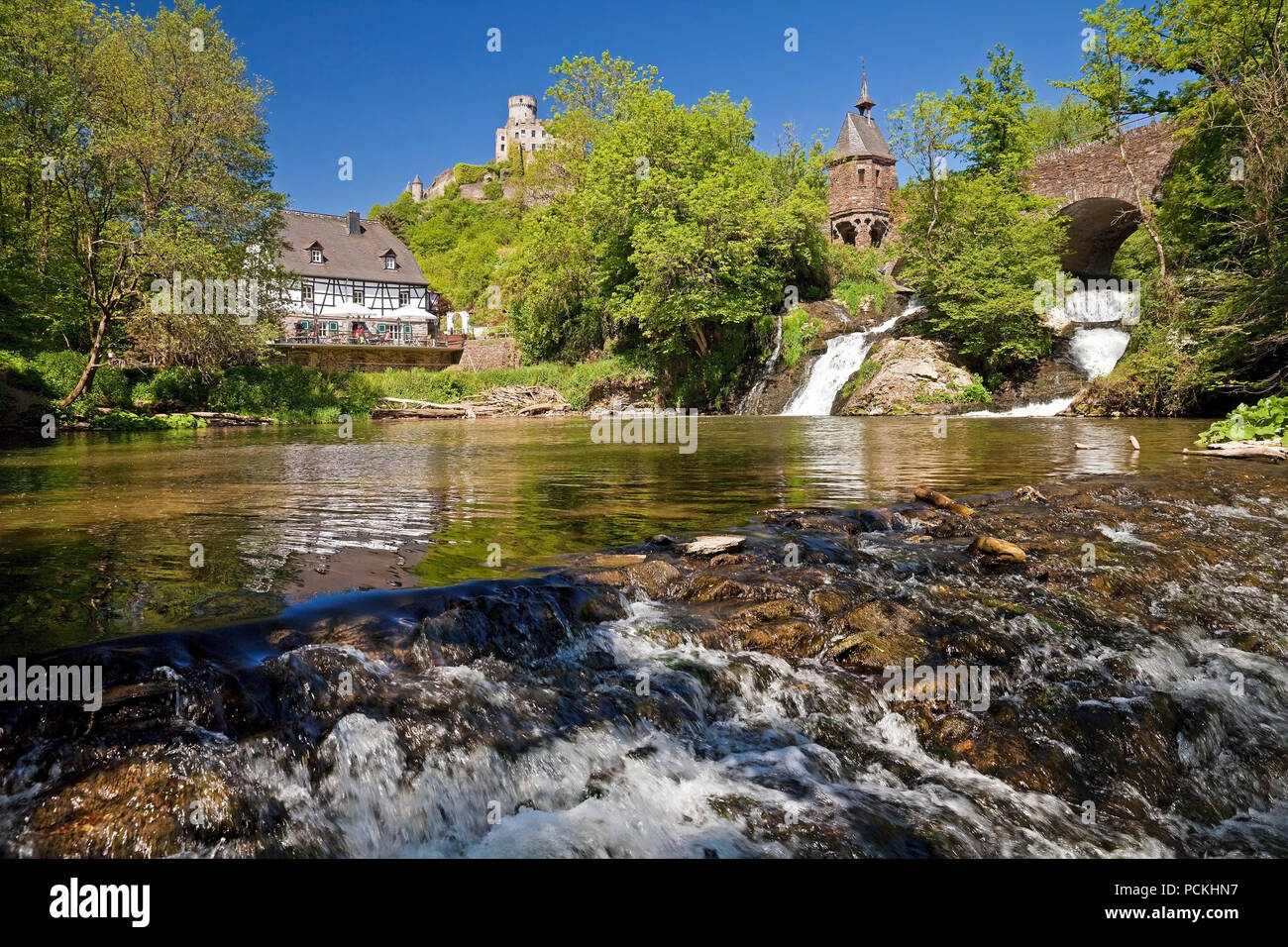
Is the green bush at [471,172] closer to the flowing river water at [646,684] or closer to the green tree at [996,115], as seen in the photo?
the green tree at [996,115]

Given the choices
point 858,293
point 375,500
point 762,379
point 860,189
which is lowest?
point 375,500

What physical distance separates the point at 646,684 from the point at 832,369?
108ft

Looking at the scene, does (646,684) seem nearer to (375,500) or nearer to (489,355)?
(375,500)

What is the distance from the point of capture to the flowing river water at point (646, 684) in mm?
3072

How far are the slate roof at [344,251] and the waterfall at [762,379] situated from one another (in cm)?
4130

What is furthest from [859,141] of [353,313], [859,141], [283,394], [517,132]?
[517,132]

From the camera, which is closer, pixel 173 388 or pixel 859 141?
pixel 173 388

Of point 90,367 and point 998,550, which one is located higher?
point 90,367

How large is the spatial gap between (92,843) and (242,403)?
3827cm

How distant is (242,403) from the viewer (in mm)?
35906

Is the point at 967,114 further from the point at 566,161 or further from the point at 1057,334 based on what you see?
the point at 566,161

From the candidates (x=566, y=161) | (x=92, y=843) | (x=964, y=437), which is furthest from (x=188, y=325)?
(x=92, y=843)

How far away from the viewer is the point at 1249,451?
41.0ft

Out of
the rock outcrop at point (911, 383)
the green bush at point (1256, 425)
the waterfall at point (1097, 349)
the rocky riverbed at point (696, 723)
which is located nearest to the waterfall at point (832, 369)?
the rock outcrop at point (911, 383)
